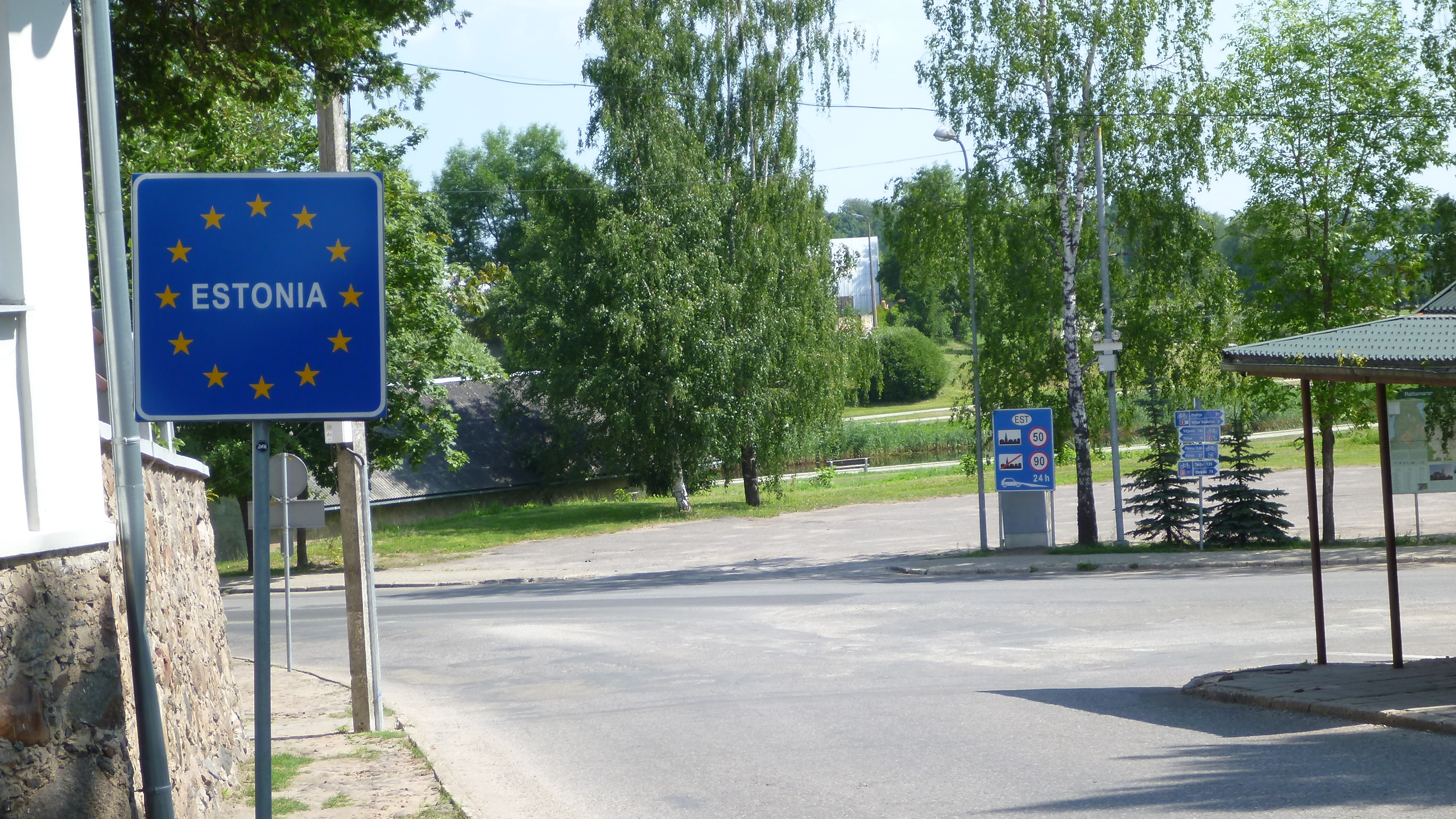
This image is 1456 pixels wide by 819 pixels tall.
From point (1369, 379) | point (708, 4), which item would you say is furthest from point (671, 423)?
point (1369, 379)

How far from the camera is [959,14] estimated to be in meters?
24.5

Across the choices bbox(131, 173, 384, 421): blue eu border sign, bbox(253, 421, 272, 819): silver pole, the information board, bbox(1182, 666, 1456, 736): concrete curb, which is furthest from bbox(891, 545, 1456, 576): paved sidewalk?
bbox(253, 421, 272, 819): silver pole

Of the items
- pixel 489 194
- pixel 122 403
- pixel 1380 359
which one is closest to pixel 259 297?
pixel 122 403

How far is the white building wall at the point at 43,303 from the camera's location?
494 cm

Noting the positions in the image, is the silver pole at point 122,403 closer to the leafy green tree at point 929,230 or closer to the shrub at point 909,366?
the leafy green tree at point 929,230

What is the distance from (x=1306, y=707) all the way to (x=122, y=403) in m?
7.78

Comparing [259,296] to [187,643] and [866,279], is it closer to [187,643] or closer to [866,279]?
[187,643]

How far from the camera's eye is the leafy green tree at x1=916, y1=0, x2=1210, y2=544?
2364 cm

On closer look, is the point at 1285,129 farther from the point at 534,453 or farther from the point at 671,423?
the point at 534,453

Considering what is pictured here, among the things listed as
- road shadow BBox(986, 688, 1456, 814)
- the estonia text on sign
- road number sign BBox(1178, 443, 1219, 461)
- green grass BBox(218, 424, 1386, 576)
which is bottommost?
green grass BBox(218, 424, 1386, 576)

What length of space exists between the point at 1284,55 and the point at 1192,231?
3.65 meters

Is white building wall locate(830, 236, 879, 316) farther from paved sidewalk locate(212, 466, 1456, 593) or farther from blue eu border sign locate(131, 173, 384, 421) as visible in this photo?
blue eu border sign locate(131, 173, 384, 421)

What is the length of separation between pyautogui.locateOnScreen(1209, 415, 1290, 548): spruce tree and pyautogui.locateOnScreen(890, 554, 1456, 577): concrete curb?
8.57ft

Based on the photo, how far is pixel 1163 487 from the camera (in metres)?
25.2
